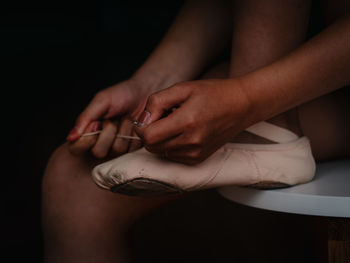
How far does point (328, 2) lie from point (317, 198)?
11.5 inches

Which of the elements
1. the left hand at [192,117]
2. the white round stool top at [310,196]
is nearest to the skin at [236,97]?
the left hand at [192,117]

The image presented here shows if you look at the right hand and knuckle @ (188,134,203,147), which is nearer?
knuckle @ (188,134,203,147)

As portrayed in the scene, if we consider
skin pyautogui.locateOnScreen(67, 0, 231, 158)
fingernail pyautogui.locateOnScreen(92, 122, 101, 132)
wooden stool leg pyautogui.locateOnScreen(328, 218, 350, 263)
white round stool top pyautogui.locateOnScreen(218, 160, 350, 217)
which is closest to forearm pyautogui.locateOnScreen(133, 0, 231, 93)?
skin pyautogui.locateOnScreen(67, 0, 231, 158)

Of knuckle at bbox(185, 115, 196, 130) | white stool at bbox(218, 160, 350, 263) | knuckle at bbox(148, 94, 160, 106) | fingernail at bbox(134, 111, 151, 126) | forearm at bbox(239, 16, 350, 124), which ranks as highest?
forearm at bbox(239, 16, 350, 124)

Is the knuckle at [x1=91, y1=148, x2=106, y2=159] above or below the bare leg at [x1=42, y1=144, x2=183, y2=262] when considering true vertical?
above

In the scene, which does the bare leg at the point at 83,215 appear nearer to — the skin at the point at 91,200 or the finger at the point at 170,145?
the skin at the point at 91,200

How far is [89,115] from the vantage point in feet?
2.01

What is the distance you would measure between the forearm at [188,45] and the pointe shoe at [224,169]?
0.68 feet

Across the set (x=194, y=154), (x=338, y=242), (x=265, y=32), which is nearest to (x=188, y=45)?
(x=265, y=32)

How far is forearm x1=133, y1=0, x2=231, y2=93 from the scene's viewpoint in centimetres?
70

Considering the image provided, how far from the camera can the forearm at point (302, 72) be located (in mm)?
479

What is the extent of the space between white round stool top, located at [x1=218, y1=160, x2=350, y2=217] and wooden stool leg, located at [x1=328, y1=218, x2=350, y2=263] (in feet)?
0.12

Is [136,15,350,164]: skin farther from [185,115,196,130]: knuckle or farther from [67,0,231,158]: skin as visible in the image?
[67,0,231,158]: skin

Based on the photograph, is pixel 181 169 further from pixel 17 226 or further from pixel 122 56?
pixel 122 56
